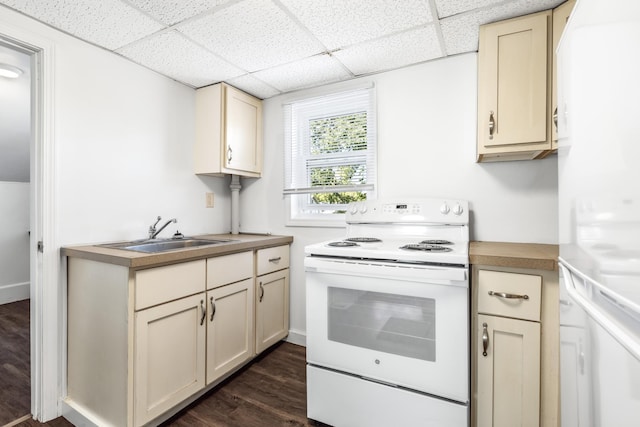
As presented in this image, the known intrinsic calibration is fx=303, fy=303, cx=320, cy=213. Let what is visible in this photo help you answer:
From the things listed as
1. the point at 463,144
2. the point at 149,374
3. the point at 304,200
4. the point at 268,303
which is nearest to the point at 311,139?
the point at 304,200

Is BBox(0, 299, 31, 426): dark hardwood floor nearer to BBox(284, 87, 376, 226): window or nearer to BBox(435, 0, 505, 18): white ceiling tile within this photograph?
BBox(284, 87, 376, 226): window

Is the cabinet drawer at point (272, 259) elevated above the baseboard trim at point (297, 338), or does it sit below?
above

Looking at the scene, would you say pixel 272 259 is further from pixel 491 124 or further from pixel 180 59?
pixel 491 124

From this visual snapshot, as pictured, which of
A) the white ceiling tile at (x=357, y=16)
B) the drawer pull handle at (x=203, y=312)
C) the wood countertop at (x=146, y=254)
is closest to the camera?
the wood countertop at (x=146, y=254)

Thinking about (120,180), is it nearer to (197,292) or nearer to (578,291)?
(197,292)

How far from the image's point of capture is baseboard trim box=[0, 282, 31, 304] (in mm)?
3400

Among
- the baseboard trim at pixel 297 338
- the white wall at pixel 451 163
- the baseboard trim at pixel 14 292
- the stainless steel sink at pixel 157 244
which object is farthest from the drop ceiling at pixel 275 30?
the baseboard trim at pixel 14 292

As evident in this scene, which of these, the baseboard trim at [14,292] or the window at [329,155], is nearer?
the window at [329,155]

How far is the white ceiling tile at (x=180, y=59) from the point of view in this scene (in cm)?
181

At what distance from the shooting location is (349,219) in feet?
7.16

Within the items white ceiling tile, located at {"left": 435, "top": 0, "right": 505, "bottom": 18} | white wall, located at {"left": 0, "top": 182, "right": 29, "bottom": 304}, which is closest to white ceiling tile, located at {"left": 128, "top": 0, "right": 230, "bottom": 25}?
white ceiling tile, located at {"left": 435, "top": 0, "right": 505, "bottom": 18}

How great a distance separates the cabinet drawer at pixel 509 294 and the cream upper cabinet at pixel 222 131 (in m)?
1.92

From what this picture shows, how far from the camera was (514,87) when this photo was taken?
5.19 ft

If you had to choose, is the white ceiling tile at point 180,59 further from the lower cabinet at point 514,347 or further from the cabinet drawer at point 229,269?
the lower cabinet at point 514,347
